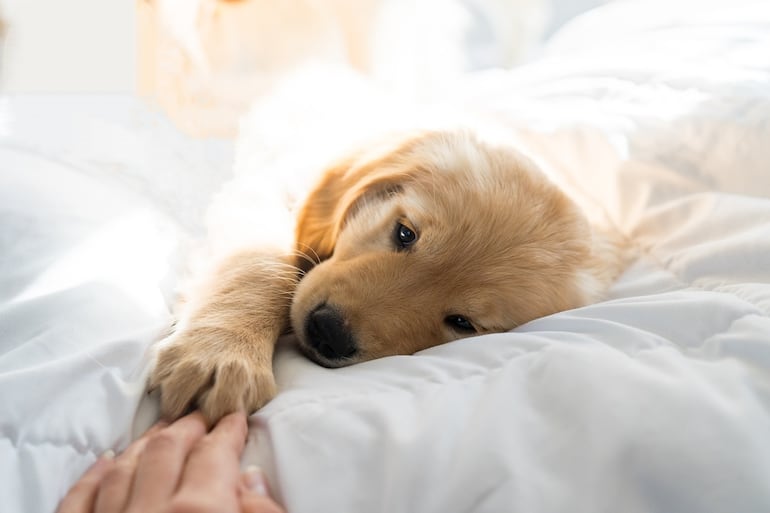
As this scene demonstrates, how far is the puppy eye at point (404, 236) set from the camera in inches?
64.6

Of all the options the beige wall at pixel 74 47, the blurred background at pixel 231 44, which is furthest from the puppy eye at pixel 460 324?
the beige wall at pixel 74 47

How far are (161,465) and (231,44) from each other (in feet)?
9.33

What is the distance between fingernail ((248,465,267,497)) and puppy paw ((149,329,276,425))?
0.60 ft

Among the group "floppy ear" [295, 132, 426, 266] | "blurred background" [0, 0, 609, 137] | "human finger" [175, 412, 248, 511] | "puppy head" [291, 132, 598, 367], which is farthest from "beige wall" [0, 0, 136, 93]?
"human finger" [175, 412, 248, 511]

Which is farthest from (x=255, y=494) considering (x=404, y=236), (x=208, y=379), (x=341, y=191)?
(x=341, y=191)

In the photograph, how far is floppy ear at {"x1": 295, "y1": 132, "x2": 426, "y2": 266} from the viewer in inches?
70.2

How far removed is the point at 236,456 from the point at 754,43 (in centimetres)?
187

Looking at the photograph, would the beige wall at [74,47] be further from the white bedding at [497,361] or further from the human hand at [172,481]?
the human hand at [172,481]

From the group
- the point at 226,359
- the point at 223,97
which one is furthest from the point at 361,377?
the point at 223,97

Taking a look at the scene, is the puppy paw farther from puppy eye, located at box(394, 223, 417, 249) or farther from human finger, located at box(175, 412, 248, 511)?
puppy eye, located at box(394, 223, 417, 249)

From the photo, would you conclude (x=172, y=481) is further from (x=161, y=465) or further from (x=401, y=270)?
(x=401, y=270)

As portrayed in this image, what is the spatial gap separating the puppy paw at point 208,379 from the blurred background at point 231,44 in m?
2.01

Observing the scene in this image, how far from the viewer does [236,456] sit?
3.47 ft

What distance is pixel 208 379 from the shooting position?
125 centimetres
